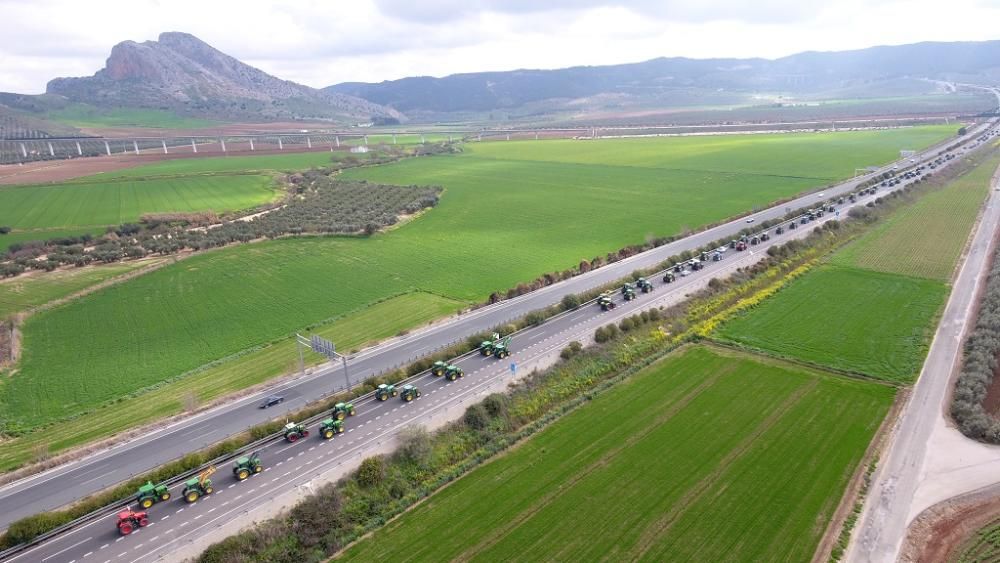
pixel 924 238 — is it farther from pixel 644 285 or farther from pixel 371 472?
pixel 371 472

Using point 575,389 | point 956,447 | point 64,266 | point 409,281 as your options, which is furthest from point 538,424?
point 64,266

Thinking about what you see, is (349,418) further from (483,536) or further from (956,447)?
(956,447)

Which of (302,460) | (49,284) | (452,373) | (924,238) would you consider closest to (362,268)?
(452,373)

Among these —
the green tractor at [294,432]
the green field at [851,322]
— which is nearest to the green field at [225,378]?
the green tractor at [294,432]

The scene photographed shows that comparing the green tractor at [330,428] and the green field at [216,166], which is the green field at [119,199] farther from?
the green tractor at [330,428]

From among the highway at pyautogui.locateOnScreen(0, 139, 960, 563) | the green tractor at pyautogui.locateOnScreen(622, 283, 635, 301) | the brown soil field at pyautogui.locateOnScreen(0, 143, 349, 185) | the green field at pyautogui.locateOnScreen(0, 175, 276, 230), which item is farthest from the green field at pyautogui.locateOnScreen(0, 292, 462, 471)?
the brown soil field at pyautogui.locateOnScreen(0, 143, 349, 185)

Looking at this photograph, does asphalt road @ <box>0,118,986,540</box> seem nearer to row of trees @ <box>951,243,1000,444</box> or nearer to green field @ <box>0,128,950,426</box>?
green field @ <box>0,128,950,426</box>

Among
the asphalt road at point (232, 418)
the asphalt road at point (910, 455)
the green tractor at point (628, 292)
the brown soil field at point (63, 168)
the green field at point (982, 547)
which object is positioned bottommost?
the green field at point (982, 547)
